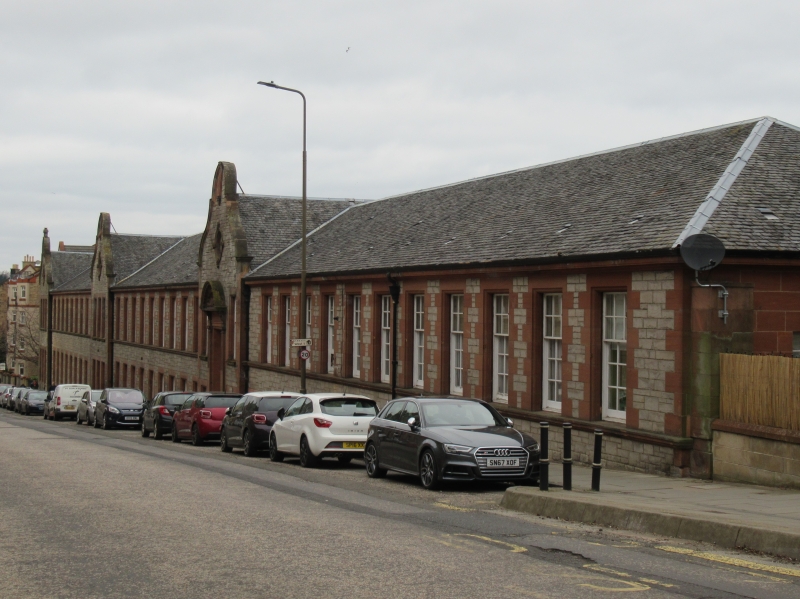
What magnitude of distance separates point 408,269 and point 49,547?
17289 mm

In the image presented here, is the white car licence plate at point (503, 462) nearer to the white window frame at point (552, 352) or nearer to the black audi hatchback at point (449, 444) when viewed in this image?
the black audi hatchback at point (449, 444)

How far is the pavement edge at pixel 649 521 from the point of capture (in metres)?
9.47

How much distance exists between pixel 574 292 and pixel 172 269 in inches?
1715

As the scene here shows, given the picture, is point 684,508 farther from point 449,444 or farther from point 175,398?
point 175,398

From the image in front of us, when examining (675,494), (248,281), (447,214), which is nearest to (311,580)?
(675,494)

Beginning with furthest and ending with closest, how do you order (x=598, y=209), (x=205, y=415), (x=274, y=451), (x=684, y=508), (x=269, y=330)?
1. (x=269, y=330)
2. (x=205, y=415)
3. (x=274, y=451)
4. (x=598, y=209)
5. (x=684, y=508)

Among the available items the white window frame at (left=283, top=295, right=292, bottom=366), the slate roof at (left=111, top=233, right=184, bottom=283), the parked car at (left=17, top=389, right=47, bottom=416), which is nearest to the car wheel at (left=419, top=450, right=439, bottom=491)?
the white window frame at (left=283, top=295, right=292, bottom=366)

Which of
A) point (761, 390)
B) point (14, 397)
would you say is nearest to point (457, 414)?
point (761, 390)

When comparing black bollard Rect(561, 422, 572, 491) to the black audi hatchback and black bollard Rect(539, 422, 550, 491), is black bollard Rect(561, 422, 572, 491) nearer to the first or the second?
black bollard Rect(539, 422, 550, 491)

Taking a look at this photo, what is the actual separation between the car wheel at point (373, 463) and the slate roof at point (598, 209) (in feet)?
17.3

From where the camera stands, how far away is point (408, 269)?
86.0ft

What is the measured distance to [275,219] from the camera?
4444 centimetres

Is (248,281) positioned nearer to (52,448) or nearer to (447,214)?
(447,214)

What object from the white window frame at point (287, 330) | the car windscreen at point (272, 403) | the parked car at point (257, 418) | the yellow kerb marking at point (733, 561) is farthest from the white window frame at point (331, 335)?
the yellow kerb marking at point (733, 561)
